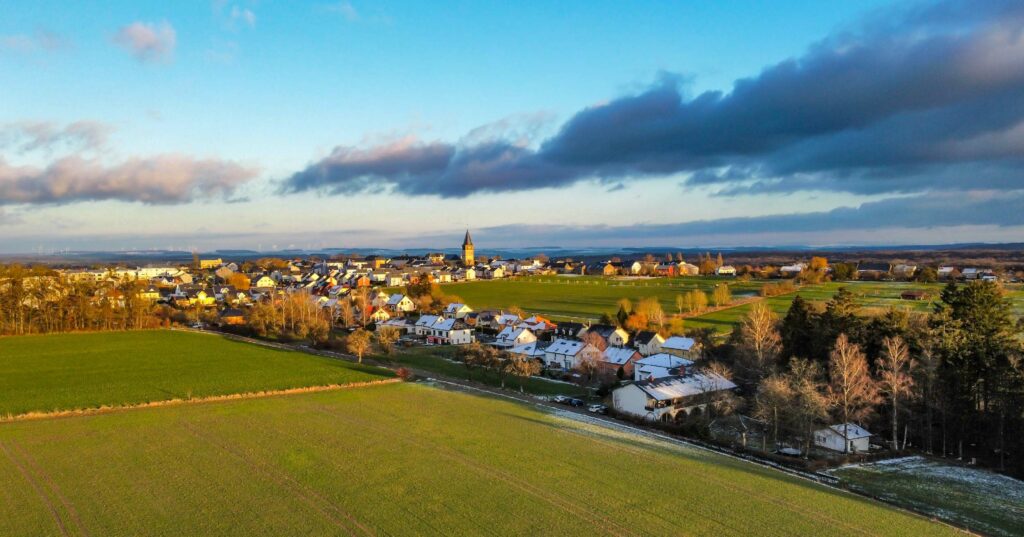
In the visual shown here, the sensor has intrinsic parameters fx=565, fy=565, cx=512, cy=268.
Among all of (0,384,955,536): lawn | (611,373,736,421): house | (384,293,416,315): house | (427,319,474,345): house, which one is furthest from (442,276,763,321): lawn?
(0,384,955,536): lawn

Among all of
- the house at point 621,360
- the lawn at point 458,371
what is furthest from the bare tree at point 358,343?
the house at point 621,360

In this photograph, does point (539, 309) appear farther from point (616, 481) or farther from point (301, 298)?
point (616, 481)

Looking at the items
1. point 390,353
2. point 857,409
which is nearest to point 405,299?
point 390,353

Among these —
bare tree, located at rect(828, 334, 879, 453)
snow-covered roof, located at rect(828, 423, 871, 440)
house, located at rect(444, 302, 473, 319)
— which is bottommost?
snow-covered roof, located at rect(828, 423, 871, 440)

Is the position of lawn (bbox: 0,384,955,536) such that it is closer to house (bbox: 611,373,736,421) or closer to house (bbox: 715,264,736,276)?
house (bbox: 611,373,736,421)

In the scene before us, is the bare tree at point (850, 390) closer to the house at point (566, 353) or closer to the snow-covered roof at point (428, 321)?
the house at point (566, 353)

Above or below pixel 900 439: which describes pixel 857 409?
above

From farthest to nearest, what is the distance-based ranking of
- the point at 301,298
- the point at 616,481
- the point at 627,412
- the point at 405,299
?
the point at 405,299, the point at 301,298, the point at 627,412, the point at 616,481
